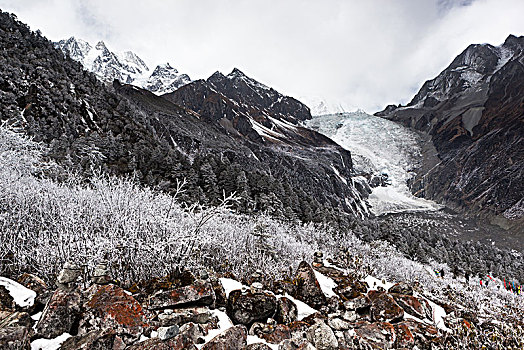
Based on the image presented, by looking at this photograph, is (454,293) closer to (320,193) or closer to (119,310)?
(119,310)

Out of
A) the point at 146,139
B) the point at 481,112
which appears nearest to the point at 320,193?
the point at 146,139

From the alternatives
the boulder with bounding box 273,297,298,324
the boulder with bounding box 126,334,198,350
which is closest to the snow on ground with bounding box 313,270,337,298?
the boulder with bounding box 273,297,298,324

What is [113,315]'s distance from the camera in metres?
3.92

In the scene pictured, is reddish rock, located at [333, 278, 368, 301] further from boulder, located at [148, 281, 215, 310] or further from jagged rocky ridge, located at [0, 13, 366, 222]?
jagged rocky ridge, located at [0, 13, 366, 222]

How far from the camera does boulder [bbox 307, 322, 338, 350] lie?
432cm

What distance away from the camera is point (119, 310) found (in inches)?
158

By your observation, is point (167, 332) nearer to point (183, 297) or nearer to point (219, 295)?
point (183, 297)

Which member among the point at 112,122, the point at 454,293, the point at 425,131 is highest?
the point at 425,131

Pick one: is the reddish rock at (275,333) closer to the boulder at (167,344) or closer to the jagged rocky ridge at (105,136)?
the boulder at (167,344)

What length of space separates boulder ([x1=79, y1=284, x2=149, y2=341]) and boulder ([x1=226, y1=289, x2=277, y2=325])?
1.74m

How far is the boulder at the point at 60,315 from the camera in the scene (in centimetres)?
351

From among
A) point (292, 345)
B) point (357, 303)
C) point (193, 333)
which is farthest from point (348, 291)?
point (193, 333)

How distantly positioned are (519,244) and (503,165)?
99.3 ft

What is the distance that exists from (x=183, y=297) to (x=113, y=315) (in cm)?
130
